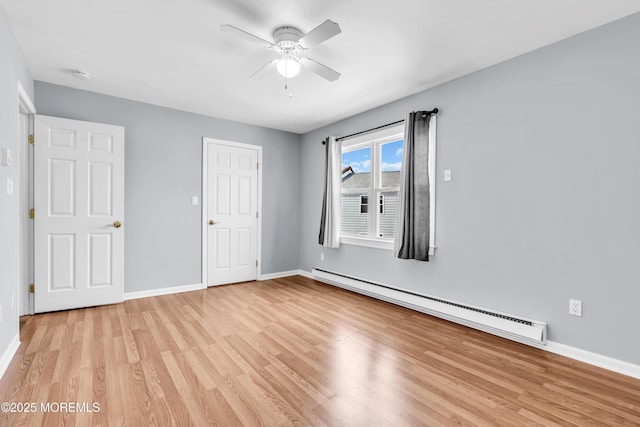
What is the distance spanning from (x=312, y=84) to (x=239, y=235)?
104 inches

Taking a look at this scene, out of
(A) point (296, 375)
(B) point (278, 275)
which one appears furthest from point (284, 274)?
(A) point (296, 375)

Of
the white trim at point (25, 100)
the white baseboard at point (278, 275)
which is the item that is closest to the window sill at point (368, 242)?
the white baseboard at point (278, 275)

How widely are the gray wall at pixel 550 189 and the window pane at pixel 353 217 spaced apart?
46.3 inches

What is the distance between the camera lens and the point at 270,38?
2531 millimetres

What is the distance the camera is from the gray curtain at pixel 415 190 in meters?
3.41

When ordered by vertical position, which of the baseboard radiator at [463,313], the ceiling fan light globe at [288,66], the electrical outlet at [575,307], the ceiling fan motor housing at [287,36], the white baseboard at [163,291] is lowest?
the white baseboard at [163,291]

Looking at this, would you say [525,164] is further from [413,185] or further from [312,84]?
[312,84]

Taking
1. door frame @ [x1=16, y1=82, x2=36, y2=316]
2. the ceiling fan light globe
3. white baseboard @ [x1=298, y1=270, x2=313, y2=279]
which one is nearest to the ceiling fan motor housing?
the ceiling fan light globe

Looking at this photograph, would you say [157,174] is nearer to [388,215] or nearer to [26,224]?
[26,224]

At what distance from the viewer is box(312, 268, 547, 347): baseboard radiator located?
2.60 metres

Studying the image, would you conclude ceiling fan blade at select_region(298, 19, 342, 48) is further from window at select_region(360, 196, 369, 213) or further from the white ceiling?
window at select_region(360, 196, 369, 213)

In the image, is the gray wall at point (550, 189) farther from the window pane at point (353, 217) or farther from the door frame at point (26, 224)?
the door frame at point (26, 224)

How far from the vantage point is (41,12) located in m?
2.22

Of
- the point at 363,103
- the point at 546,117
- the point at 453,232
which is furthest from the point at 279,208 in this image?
the point at 546,117
